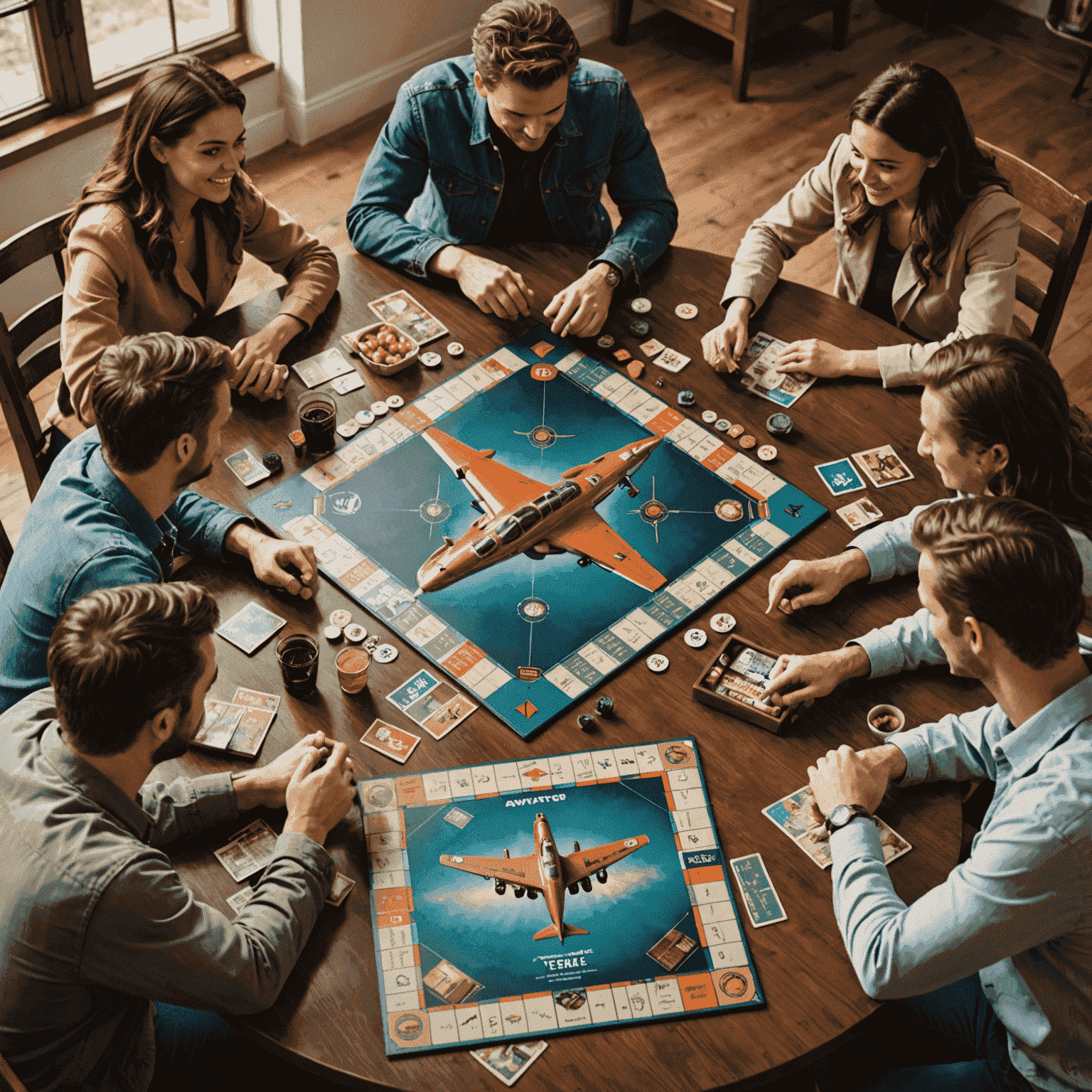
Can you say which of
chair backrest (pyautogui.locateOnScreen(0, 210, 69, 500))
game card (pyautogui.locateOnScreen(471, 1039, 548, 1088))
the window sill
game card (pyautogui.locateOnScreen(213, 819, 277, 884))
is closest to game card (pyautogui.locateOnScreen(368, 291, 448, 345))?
chair backrest (pyautogui.locateOnScreen(0, 210, 69, 500))

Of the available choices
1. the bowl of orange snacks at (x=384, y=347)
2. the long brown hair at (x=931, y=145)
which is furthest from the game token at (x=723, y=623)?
the long brown hair at (x=931, y=145)

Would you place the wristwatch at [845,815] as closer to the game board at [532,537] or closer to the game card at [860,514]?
the game board at [532,537]

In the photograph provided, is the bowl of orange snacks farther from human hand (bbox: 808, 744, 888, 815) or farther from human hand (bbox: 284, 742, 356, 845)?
human hand (bbox: 808, 744, 888, 815)

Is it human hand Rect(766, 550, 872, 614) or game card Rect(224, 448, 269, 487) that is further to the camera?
game card Rect(224, 448, 269, 487)

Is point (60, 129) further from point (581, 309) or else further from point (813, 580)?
point (813, 580)

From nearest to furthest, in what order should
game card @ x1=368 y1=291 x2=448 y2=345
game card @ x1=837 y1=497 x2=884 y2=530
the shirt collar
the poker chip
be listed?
the shirt collar
the poker chip
game card @ x1=837 y1=497 x2=884 y2=530
game card @ x1=368 y1=291 x2=448 y2=345

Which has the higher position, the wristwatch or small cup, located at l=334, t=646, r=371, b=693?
the wristwatch

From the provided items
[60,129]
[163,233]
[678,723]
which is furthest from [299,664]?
[60,129]
